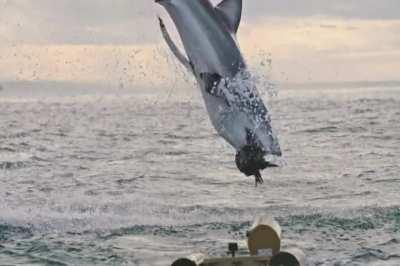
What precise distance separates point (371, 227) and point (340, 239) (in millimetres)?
1715

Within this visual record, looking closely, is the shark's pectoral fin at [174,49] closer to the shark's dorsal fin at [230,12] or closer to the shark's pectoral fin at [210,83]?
the shark's pectoral fin at [210,83]

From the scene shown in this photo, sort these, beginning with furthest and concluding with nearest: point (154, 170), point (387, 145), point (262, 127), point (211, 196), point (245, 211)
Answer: point (387, 145) < point (154, 170) < point (211, 196) < point (245, 211) < point (262, 127)

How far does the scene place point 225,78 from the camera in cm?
1095

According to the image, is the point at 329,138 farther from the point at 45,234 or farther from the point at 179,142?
the point at 45,234

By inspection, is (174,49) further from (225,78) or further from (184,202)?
(184,202)

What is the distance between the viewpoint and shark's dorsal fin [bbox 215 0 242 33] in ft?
36.9

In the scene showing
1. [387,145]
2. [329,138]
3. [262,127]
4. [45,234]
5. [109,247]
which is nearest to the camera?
[262,127]

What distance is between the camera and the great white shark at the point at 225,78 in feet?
35.6

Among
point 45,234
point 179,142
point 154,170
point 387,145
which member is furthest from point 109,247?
point 179,142

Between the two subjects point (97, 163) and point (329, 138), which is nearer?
point (97, 163)

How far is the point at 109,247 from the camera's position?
17.1 metres

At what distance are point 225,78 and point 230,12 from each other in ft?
3.23

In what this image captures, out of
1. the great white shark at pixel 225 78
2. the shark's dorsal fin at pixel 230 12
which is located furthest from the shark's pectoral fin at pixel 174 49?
the shark's dorsal fin at pixel 230 12

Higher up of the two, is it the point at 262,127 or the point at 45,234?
the point at 262,127
